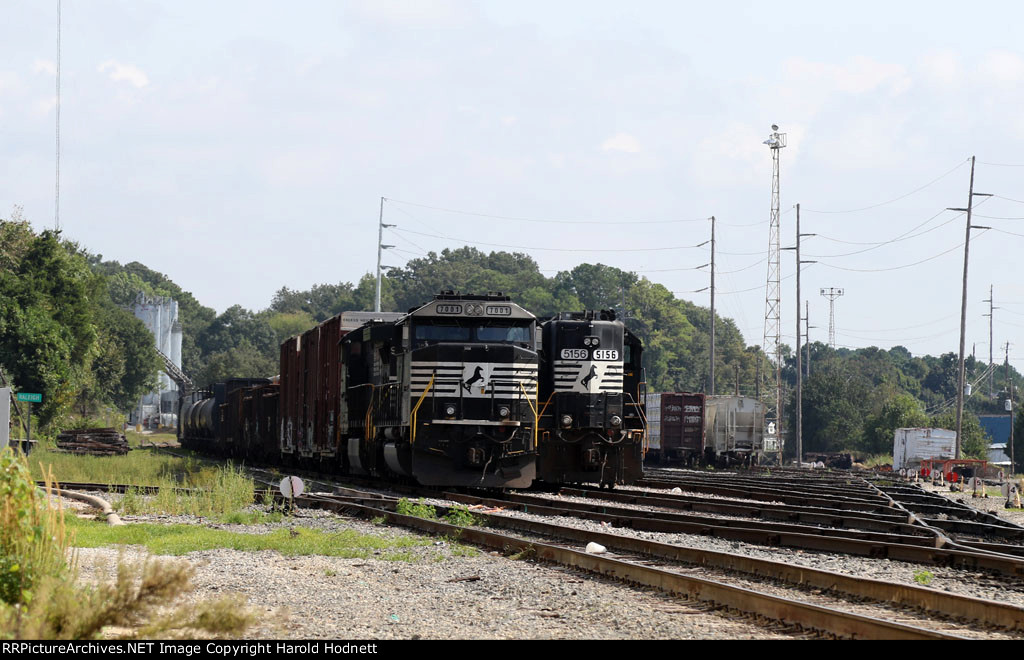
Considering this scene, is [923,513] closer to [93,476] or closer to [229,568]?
[229,568]

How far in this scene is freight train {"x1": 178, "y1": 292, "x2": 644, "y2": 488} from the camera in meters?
20.7

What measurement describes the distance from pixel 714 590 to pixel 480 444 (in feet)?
39.7

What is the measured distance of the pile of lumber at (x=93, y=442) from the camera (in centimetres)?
4488

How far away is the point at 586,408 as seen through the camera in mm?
22578

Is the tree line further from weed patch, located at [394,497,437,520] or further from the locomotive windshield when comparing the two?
weed patch, located at [394,497,437,520]

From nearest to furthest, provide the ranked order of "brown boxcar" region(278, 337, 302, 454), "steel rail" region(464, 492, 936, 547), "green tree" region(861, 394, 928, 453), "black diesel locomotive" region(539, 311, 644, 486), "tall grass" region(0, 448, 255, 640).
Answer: "tall grass" region(0, 448, 255, 640), "steel rail" region(464, 492, 936, 547), "black diesel locomotive" region(539, 311, 644, 486), "brown boxcar" region(278, 337, 302, 454), "green tree" region(861, 394, 928, 453)

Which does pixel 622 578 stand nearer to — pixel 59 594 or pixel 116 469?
pixel 59 594

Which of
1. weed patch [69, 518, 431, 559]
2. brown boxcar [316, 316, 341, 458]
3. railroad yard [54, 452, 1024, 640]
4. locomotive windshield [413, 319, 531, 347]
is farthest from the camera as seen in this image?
brown boxcar [316, 316, 341, 458]

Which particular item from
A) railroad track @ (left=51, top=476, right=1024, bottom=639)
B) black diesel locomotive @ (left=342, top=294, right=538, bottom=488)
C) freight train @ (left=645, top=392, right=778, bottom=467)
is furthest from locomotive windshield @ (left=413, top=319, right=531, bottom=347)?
freight train @ (left=645, top=392, right=778, bottom=467)

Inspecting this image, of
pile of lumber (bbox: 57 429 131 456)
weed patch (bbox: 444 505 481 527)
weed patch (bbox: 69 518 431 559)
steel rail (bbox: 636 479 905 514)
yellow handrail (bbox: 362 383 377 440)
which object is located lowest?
pile of lumber (bbox: 57 429 131 456)

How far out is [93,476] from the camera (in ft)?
94.8

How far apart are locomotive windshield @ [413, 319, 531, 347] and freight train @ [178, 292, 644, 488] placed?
2 centimetres

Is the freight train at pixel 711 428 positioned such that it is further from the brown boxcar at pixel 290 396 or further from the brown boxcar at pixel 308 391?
the brown boxcar at pixel 308 391
